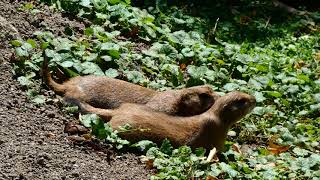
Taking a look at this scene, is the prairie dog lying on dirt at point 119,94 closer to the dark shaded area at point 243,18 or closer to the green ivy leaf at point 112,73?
the green ivy leaf at point 112,73

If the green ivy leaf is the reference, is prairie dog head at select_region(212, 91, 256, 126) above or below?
below

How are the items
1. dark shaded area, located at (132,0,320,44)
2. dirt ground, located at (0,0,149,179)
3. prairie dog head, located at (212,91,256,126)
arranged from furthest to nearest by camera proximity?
dark shaded area, located at (132,0,320,44)
prairie dog head, located at (212,91,256,126)
dirt ground, located at (0,0,149,179)

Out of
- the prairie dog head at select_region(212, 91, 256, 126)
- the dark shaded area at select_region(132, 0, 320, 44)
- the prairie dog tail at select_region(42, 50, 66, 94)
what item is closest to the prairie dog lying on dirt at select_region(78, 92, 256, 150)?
the prairie dog head at select_region(212, 91, 256, 126)

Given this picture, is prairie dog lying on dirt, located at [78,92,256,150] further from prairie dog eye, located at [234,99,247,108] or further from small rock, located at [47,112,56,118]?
small rock, located at [47,112,56,118]

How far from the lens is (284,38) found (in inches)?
380

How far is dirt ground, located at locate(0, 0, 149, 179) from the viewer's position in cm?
484

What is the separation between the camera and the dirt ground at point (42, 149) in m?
4.84

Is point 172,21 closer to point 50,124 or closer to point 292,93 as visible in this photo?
point 292,93

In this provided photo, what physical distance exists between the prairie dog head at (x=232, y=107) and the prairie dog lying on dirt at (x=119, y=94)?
0.64ft

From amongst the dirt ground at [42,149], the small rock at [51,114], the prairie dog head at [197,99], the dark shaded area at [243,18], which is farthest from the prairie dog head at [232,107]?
the dark shaded area at [243,18]

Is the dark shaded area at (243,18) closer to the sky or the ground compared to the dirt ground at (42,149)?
closer to the ground

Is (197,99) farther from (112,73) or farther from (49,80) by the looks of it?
(49,80)

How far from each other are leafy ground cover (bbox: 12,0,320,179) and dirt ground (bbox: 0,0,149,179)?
12 centimetres

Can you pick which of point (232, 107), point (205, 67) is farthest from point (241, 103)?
point (205, 67)
